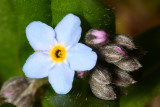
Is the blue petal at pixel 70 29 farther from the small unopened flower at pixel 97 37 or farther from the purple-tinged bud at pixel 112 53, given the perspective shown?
the purple-tinged bud at pixel 112 53

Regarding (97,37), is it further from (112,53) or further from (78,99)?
(78,99)

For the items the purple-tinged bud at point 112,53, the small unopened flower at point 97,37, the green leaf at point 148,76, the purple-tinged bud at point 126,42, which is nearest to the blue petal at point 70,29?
the small unopened flower at point 97,37

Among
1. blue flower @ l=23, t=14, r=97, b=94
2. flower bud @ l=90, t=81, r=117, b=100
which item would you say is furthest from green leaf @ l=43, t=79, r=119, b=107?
blue flower @ l=23, t=14, r=97, b=94

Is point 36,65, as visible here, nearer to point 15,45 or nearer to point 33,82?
point 33,82

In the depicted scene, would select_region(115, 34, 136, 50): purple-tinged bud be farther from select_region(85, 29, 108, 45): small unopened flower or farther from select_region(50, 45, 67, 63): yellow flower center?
select_region(50, 45, 67, 63): yellow flower center

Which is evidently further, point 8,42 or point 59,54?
point 8,42

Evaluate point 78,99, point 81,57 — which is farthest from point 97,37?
point 78,99
